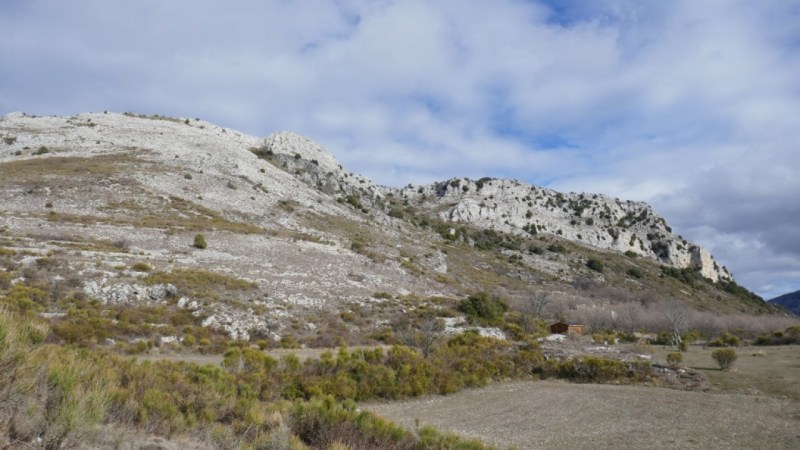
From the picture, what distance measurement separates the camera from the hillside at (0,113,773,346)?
22.5 metres

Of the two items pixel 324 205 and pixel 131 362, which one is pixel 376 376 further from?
pixel 324 205

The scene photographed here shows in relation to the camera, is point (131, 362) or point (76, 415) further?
point (131, 362)

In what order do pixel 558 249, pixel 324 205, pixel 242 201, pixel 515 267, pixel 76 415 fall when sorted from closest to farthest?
pixel 76 415
pixel 242 201
pixel 324 205
pixel 515 267
pixel 558 249

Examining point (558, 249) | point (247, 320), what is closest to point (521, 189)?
point (558, 249)

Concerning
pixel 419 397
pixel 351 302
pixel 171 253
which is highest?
pixel 171 253

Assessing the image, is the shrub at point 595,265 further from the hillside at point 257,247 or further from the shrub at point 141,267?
the shrub at point 141,267

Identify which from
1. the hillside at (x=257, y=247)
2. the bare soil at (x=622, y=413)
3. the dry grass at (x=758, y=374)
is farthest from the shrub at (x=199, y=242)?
the dry grass at (x=758, y=374)

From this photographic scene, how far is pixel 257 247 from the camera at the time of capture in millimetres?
34031

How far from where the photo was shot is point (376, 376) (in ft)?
53.4

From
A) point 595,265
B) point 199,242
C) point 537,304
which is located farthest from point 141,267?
point 595,265

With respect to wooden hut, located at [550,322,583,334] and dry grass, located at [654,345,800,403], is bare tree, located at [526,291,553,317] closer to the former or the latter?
wooden hut, located at [550,322,583,334]

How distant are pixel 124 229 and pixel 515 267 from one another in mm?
55881

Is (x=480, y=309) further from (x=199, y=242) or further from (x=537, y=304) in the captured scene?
(x=199, y=242)

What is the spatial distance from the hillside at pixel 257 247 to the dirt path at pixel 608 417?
32.1 ft
